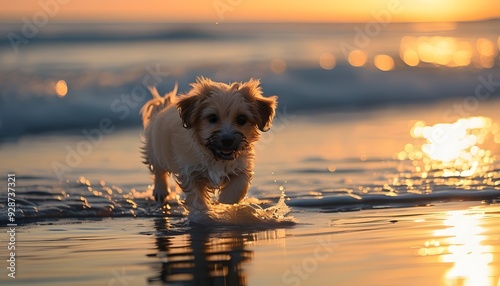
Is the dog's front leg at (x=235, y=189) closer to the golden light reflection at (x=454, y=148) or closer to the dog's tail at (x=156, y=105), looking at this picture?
the dog's tail at (x=156, y=105)

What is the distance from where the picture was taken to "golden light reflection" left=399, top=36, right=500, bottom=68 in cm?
2186

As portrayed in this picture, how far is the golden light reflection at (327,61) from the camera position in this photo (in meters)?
20.5

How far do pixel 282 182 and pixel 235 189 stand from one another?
185cm

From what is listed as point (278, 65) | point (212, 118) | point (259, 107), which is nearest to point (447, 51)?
point (278, 65)

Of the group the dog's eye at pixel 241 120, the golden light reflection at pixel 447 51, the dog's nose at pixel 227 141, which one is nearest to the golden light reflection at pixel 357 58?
the golden light reflection at pixel 447 51

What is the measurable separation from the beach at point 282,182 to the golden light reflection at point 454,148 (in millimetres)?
29

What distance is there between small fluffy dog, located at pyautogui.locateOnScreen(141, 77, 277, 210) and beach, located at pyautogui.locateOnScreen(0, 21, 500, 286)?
0.19m

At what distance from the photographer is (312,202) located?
8.64 metres

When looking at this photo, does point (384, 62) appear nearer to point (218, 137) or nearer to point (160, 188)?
point (160, 188)

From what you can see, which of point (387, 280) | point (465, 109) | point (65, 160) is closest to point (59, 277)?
point (387, 280)

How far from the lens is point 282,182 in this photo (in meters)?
9.71

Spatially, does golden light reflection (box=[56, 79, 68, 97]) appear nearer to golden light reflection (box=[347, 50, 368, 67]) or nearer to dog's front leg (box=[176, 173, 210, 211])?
golden light reflection (box=[347, 50, 368, 67])

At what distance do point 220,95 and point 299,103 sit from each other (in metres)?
9.14

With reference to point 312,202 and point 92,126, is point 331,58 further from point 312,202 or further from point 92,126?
point 312,202
